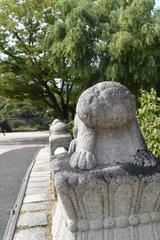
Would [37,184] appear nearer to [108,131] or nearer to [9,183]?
[9,183]

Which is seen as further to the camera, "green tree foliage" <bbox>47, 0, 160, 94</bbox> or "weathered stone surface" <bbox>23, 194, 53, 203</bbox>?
"green tree foliage" <bbox>47, 0, 160, 94</bbox>

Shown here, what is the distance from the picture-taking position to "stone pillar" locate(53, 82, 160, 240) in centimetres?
229

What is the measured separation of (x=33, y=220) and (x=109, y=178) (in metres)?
2.28

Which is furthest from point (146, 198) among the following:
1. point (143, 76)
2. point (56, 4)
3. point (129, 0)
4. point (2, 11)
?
point (2, 11)

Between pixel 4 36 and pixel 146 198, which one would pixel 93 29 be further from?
pixel 146 198

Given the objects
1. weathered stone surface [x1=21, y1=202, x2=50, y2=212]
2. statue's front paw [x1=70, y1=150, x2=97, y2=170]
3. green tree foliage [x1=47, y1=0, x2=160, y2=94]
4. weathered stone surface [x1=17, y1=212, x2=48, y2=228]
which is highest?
green tree foliage [x1=47, y1=0, x2=160, y2=94]

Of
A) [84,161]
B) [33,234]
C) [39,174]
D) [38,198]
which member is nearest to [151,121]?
[38,198]

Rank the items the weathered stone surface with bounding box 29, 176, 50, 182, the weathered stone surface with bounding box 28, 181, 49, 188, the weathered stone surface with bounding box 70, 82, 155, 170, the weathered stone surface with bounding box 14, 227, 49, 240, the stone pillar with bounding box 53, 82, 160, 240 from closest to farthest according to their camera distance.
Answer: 1. the stone pillar with bounding box 53, 82, 160, 240
2. the weathered stone surface with bounding box 70, 82, 155, 170
3. the weathered stone surface with bounding box 14, 227, 49, 240
4. the weathered stone surface with bounding box 28, 181, 49, 188
5. the weathered stone surface with bounding box 29, 176, 50, 182

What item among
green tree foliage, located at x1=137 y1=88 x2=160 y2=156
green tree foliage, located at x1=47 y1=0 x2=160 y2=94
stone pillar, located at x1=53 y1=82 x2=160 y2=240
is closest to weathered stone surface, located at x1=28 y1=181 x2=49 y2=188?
green tree foliage, located at x1=137 y1=88 x2=160 y2=156

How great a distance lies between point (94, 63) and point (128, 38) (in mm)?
2097

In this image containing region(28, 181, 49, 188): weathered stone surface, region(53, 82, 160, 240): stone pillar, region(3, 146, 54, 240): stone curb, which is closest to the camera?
region(53, 82, 160, 240): stone pillar

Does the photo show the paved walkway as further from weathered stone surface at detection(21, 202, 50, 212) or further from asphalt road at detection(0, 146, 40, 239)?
asphalt road at detection(0, 146, 40, 239)

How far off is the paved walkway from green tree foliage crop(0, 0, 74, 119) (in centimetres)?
1159

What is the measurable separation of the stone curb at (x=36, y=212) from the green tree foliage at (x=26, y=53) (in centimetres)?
1159
